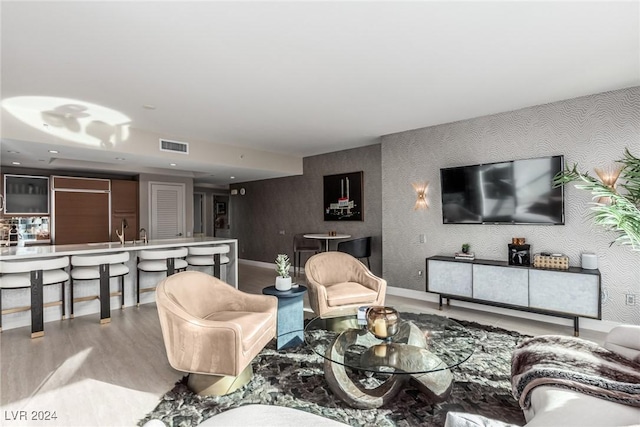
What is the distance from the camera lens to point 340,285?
12.9 feet

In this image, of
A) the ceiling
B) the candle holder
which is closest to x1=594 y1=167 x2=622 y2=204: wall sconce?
the ceiling

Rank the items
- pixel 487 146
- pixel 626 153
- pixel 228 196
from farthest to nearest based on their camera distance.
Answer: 1. pixel 228 196
2. pixel 487 146
3. pixel 626 153

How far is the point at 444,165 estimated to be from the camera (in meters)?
4.89

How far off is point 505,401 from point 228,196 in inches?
351

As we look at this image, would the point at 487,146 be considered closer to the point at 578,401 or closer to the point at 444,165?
the point at 444,165

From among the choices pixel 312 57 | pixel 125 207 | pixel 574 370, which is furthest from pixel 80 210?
pixel 574 370

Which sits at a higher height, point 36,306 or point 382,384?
point 36,306

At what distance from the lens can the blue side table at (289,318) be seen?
10.3 ft

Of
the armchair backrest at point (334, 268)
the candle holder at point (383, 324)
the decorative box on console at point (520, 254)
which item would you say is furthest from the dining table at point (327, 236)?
the candle holder at point (383, 324)

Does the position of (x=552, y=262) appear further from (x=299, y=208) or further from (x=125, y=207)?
(x=125, y=207)

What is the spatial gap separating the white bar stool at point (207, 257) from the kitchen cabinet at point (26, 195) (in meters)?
3.57

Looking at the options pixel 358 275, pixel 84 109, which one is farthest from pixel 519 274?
pixel 84 109

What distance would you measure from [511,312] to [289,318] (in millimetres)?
3080

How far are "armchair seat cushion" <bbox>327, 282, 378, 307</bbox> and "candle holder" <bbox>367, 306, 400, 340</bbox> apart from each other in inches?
44.8
